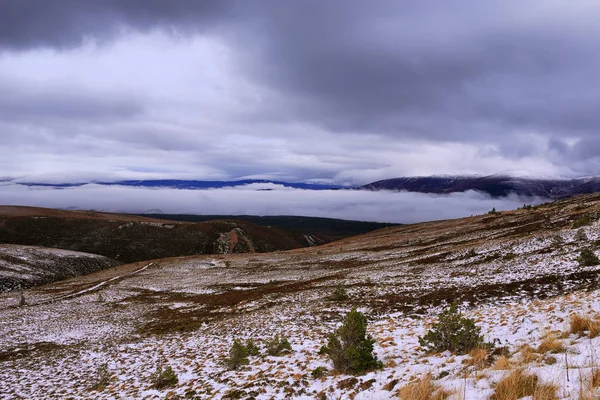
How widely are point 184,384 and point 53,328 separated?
78.1ft

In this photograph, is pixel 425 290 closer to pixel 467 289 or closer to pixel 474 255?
pixel 467 289

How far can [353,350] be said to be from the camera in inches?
357

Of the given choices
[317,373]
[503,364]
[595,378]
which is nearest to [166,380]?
[317,373]

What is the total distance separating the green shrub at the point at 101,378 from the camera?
14.1 meters

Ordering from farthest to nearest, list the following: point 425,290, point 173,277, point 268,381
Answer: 1. point 173,277
2. point 425,290
3. point 268,381

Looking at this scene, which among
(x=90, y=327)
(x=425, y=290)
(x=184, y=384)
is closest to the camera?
(x=184, y=384)

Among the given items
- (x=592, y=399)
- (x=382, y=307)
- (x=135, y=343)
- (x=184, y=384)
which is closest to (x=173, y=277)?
(x=135, y=343)

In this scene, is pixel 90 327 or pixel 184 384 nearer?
pixel 184 384

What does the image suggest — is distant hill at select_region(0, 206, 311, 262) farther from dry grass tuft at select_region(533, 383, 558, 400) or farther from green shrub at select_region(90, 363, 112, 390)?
dry grass tuft at select_region(533, 383, 558, 400)

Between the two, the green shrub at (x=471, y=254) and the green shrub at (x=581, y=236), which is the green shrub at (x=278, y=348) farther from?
the green shrub at (x=581, y=236)

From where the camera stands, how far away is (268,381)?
9.84 m

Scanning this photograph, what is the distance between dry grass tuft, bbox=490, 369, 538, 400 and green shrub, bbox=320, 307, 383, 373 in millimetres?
3639

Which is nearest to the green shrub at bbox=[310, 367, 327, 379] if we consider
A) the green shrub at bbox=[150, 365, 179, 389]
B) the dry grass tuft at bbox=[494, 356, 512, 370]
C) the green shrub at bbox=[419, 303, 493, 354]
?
the green shrub at bbox=[419, 303, 493, 354]

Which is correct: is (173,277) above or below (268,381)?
below
